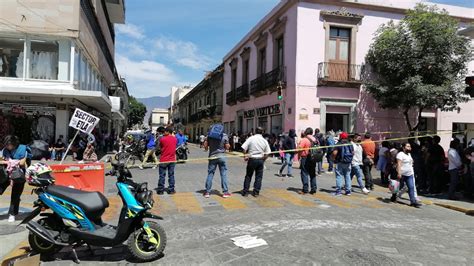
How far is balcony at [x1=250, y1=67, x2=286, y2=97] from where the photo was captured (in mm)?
22344

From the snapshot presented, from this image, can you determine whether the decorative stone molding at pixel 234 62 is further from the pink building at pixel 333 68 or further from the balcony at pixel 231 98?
the pink building at pixel 333 68

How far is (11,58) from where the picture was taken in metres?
18.8

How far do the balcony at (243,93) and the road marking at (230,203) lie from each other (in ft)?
62.9

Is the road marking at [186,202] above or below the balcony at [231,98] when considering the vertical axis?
below

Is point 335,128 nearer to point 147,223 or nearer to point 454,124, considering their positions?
point 454,124

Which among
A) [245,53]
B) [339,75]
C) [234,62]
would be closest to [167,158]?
[339,75]

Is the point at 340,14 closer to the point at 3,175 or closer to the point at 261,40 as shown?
the point at 261,40

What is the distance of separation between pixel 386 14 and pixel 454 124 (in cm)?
747

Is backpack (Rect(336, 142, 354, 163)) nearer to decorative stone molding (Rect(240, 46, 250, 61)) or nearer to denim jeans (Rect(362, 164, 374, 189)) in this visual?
denim jeans (Rect(362, 164, 374, 189))

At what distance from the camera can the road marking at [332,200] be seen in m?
9.08

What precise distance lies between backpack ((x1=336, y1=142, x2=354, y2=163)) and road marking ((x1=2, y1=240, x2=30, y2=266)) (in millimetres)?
7349

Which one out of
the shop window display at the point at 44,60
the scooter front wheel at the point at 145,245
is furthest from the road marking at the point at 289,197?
the shop window display at the point at 44,60

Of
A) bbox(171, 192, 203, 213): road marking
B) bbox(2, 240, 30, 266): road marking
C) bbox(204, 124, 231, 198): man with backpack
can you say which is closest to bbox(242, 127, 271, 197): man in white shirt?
bbox(204, 124, 231, 198): man with backpack

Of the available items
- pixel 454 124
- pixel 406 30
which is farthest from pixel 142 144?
pixel 454 124
